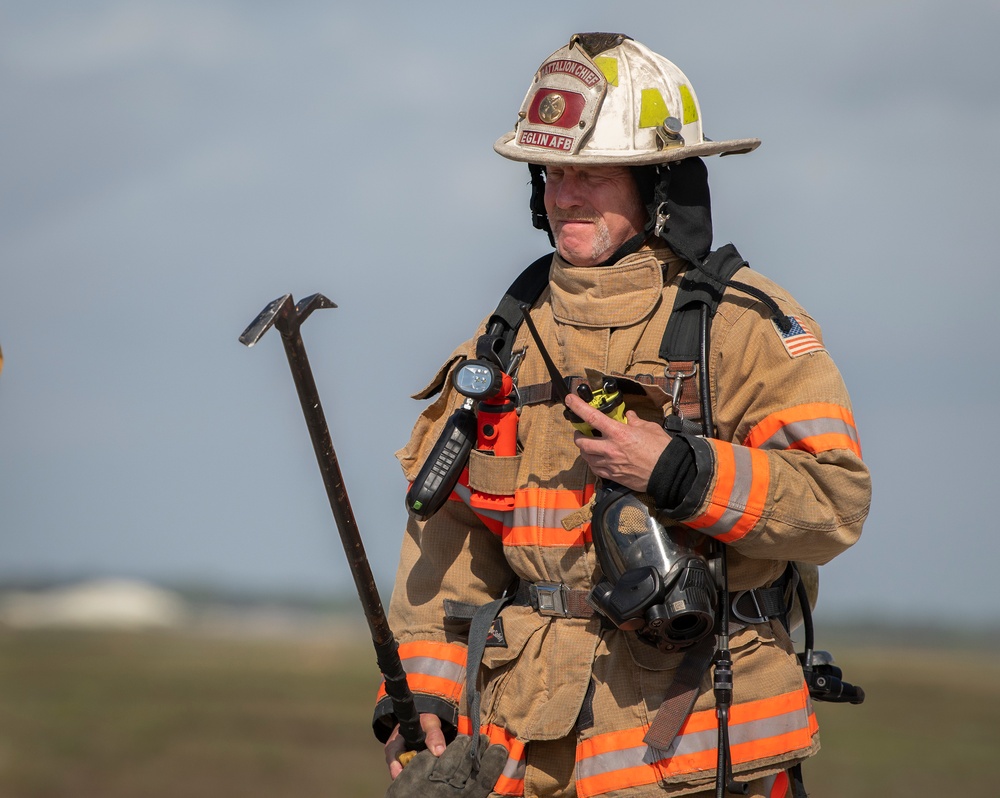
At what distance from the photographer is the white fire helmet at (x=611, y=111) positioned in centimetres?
457

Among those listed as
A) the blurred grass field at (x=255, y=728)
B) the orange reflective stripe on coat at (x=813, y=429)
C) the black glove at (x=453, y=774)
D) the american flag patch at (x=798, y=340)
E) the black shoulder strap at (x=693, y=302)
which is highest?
the black shoulder strap at (x=693, y=302)

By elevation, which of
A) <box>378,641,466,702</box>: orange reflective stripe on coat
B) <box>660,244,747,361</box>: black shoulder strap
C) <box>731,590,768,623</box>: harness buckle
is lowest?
<box>378,641,466,702</box>: orange reflective stripe on coat

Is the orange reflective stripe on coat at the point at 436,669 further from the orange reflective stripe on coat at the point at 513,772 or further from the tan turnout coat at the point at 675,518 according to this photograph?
the orange reflective stripe on coat at the point at 513,772

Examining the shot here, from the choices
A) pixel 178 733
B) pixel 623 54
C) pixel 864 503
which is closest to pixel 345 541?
pixel 864 503

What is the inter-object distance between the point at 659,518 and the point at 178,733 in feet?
56.1

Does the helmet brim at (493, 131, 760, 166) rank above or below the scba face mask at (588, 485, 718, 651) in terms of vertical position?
above

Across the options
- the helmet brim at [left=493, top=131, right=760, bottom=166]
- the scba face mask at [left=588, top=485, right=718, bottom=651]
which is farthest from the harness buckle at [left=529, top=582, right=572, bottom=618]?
the helmet brim at [left=493, top=131, right=760, bottom=166]

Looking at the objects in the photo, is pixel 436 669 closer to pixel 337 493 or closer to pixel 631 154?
pixel 337 493

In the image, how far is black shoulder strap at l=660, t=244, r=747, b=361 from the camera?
4418 millimetres

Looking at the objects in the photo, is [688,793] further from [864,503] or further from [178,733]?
[178,733]

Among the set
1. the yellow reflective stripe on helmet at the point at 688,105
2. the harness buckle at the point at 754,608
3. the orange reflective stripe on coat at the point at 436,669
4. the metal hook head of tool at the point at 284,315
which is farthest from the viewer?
the orange reflective stripe on coat at the point at 436,669

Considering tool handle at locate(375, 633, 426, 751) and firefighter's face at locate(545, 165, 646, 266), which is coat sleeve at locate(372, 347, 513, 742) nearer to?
tool handle at locate(375, 633, 426, 751)

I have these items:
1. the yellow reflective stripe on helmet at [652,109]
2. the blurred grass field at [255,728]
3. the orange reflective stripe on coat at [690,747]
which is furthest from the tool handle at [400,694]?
the blurred grass field at [255,728]

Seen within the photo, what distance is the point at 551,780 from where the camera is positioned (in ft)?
14.7
